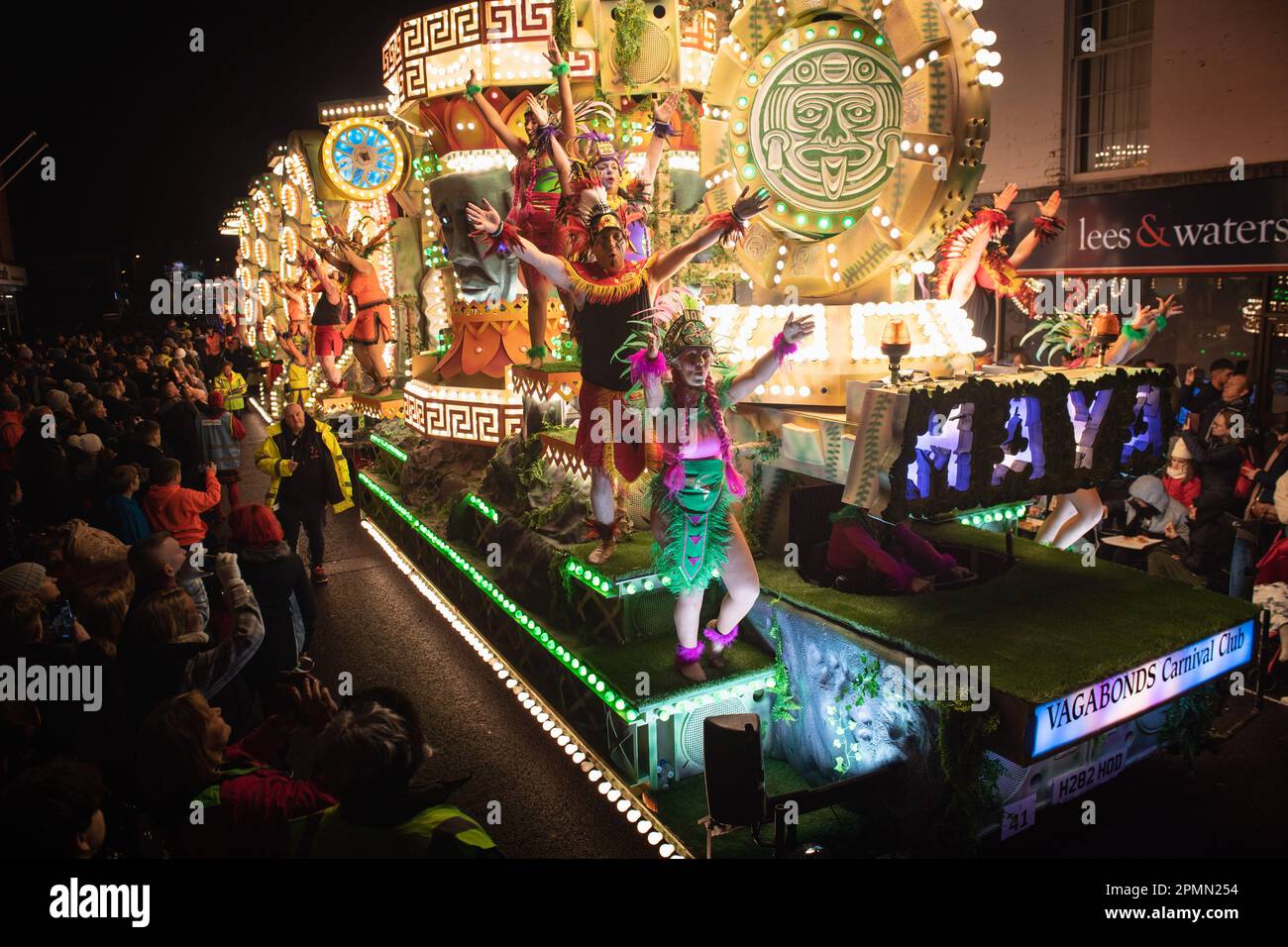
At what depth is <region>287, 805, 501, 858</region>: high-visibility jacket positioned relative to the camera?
247 centimetres

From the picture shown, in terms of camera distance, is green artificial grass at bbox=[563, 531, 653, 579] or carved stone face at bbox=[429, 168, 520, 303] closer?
green artificial grass at bbox=[563, 531, 653, 579]

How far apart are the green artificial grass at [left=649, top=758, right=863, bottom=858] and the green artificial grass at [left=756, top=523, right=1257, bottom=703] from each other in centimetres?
104

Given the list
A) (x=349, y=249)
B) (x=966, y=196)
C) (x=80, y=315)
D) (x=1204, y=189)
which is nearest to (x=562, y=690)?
(x=966, y=196)

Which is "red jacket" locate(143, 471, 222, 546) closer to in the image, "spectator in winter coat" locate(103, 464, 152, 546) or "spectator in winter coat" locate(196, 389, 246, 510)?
"spectator in winter coat" locate(103, 464, 152, 546)

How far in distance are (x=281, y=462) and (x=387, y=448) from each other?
3.08 m

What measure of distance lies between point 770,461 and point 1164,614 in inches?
93.6

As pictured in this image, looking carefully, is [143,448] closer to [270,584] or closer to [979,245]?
[270,584]

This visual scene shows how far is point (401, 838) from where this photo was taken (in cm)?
256

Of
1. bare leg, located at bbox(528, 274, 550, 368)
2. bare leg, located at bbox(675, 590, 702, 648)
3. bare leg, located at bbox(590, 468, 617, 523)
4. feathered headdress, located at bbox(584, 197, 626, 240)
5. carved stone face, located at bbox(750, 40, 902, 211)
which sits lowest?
bare leg, located at bbox(675, 590, 702, 648)

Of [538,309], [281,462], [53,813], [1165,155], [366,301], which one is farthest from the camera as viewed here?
[366,301]

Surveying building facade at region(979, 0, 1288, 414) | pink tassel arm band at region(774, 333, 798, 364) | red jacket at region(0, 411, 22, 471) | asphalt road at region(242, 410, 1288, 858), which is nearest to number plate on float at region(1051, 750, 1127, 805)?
asphalt road at region(242, 410, 1288, 858)

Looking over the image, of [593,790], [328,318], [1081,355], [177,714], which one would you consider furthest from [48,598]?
[328,318]

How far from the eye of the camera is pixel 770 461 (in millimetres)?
5785
